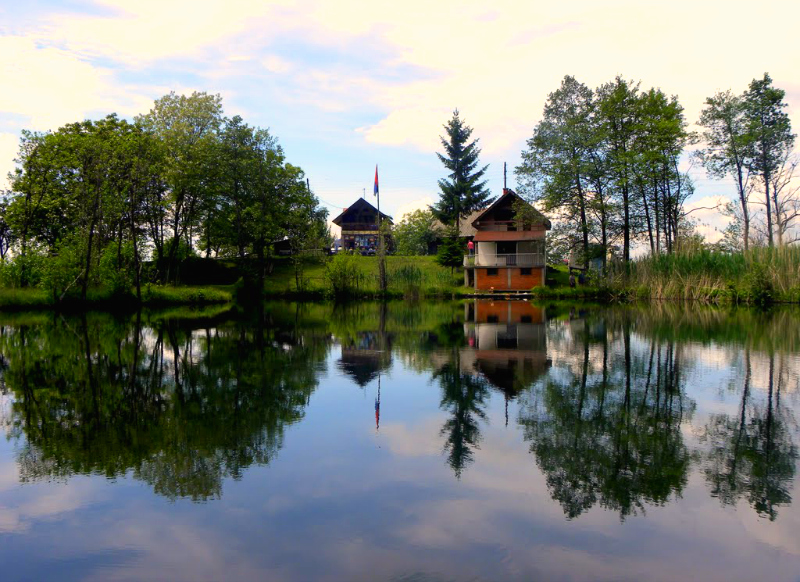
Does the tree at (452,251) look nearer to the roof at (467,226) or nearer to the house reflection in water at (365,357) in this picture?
the roof at (467,226)

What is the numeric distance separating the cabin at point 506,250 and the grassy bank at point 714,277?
9.70m

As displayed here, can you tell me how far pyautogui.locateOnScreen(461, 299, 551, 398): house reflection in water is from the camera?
12.1 meters

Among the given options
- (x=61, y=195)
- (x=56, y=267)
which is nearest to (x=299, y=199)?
(x=61, y=195)

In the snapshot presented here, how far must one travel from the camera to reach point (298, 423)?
8688 mm

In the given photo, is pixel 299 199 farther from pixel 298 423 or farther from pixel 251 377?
pixel 298 423

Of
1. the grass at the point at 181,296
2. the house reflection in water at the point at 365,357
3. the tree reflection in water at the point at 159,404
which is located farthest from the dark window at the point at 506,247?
the tree reflection in water at the point at 159,404

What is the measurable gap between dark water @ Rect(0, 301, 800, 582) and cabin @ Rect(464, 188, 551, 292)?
122 ft

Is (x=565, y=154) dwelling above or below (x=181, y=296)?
above

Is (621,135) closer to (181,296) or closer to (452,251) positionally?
(452,251)

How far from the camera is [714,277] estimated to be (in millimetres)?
36469

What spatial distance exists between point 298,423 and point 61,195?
37.5 meters

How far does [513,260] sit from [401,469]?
1807 inches

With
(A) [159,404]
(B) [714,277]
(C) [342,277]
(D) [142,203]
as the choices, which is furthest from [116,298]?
(B) [714,277]

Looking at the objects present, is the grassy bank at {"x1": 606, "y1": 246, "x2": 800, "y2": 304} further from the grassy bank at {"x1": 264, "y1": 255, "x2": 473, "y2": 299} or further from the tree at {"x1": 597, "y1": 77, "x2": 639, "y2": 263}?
the grassy bank at {"x1": 264, "y1": 255, "x2": 473, "y2": 299}
